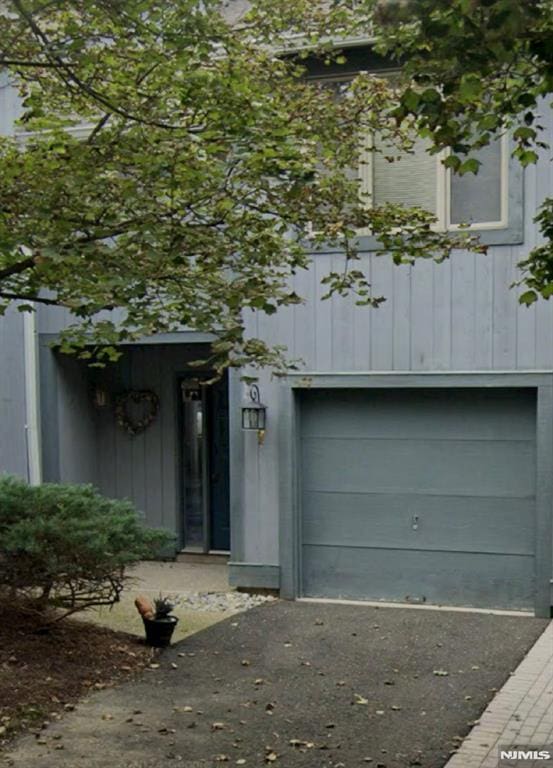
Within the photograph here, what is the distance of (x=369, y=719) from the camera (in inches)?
242

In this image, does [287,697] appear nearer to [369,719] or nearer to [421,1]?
[369,719]

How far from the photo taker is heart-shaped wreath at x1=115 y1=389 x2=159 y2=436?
12.3m

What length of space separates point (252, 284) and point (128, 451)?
663 cm

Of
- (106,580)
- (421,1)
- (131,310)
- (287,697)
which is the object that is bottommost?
(287,697)

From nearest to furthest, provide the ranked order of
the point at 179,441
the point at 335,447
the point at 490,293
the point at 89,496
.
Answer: the point at 89,496, the point at 490,293, the point at 335,447, the point at 179,441

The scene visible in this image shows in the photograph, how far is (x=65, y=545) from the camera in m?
7.32

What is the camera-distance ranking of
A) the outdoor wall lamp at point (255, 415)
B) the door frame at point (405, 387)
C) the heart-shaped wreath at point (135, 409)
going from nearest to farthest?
the door frame at point (405, 387) < the outdoor wall lamp at point (255, 415) < the heart-shaped wreath at point (135, 409)

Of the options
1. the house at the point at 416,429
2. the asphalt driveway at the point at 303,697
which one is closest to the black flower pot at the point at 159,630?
the asphalt driveway at the point at 303,697

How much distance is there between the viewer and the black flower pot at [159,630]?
25.8ft

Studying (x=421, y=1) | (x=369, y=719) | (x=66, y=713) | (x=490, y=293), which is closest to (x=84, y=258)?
(x=421, y=1)

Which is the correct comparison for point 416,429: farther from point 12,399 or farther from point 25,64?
point 25,64

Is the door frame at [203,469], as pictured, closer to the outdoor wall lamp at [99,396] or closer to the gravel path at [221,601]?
the outdoor wall lamp at [99,396]

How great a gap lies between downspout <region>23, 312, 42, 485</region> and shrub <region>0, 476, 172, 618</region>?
351cm

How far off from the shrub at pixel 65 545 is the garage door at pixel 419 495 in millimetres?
2456
